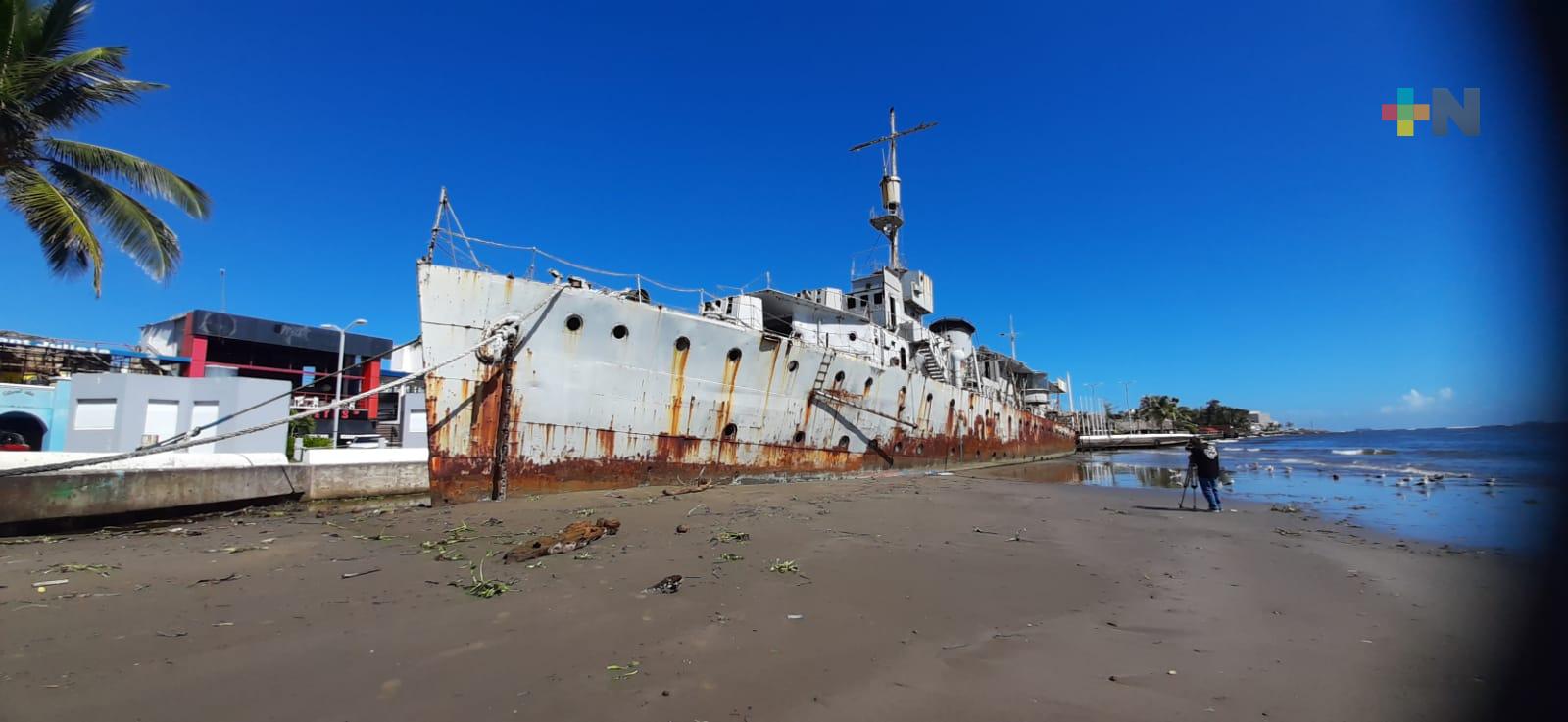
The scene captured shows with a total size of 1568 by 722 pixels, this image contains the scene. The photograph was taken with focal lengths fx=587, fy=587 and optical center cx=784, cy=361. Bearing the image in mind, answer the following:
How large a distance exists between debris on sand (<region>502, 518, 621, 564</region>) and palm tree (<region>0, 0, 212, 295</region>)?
35.1 feet

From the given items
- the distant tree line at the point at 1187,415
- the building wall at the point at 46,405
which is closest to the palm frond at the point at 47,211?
the building wall at the point at 46,405

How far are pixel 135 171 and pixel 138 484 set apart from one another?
7.48m

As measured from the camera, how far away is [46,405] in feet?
67.8

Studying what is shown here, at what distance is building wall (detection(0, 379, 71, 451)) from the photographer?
→ 20109mm

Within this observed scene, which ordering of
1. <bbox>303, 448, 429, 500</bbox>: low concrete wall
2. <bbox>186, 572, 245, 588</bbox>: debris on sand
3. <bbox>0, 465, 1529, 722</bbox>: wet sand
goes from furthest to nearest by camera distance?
<bbox>303, 448, 429, 500</bbox>: low concrete wall < <bbox>186, 572, 245, 588</bbox>: debris on sand < <bbox>0, 465, 1529, 722</bbox>: wet sand

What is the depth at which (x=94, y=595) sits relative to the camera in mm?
5031

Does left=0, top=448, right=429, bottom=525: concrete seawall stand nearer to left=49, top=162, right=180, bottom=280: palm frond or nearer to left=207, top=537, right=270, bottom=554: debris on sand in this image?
left=207, top=537, right=270, bottom=554: debris on sand

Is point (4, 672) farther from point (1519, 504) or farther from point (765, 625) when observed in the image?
point (1519, 504)

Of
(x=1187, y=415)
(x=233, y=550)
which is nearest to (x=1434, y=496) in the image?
(x=233, y=550)

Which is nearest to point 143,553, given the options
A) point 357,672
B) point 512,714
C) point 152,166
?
point 357,672

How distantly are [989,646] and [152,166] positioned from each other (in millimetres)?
17447

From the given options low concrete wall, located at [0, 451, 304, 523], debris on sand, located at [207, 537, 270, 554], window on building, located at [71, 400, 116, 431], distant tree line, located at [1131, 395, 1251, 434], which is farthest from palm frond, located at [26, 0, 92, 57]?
distant tree line, located at [1131, 395, 1251, 434]

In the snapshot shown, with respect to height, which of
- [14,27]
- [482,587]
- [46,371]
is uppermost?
[14,27]

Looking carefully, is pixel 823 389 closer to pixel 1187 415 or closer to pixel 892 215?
pixel 892 215
